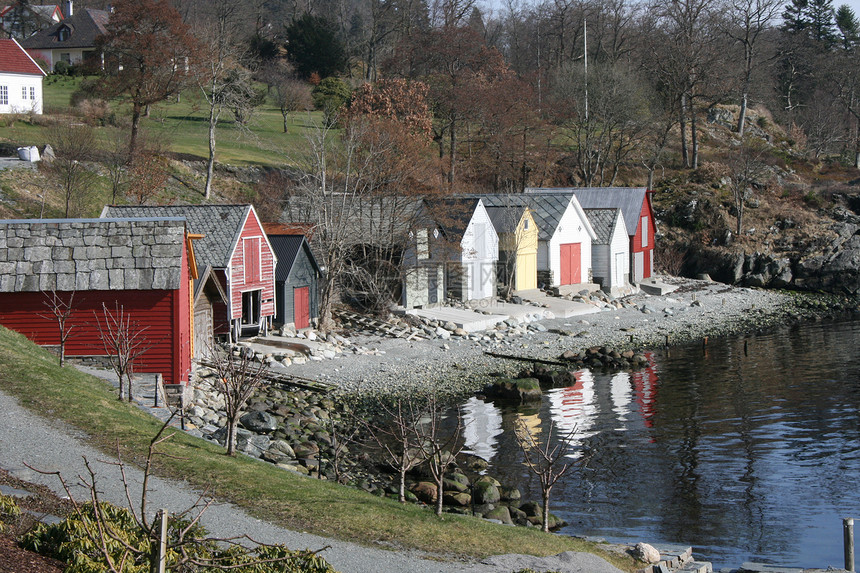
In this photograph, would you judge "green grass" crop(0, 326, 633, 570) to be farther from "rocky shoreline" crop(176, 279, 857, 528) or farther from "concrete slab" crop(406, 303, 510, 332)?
"concrete slab" crop(406, 303, 510, 332)

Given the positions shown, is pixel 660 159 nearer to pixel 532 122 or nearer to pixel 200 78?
pixel 532 122

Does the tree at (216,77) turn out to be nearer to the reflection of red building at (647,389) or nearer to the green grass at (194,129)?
the green grass at (194,129)

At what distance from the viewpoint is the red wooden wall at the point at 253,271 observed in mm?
31484

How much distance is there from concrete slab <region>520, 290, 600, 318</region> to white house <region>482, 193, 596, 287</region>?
1545mm

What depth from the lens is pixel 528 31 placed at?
94.4 meters

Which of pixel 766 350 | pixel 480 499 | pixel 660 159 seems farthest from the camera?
pixel 660 159

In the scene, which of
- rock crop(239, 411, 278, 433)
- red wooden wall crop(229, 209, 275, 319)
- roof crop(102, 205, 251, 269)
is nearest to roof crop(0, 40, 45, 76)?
roof crop(102, 205, 251, 269)

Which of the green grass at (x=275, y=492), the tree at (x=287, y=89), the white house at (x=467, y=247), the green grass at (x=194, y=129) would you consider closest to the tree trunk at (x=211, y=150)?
the green grass at (x=194, y=129)

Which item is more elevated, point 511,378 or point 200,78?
point 200,78

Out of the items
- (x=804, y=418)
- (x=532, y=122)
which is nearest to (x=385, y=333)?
(x=804, y=418)

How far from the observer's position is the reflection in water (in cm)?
2389

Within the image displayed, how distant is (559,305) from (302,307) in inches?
640

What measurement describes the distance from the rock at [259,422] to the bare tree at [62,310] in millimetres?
4903

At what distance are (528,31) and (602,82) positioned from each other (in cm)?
2938
